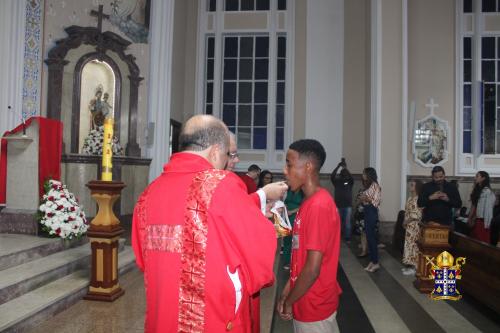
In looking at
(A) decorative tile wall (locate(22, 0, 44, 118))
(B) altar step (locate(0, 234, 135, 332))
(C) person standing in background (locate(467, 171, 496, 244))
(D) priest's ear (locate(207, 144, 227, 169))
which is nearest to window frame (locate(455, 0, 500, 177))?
(C) person standing in background (locate(467, 171, 496, 244))

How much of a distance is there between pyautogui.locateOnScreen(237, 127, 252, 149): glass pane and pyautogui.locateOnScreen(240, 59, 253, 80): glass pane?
5.27ft

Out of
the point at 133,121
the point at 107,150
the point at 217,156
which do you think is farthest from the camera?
the point at 133,121

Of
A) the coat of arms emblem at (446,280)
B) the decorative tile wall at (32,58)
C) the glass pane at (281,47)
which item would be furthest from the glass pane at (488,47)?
the decorative tile wall at (32,58)

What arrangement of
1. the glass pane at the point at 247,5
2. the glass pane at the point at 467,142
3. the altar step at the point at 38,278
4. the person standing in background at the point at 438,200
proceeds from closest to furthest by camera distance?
the altar step at the point at 38,278 → the person standing in background at the point at 438,200 → the glass pane at the point at 467,142 → the glass pane at the point at 247,5

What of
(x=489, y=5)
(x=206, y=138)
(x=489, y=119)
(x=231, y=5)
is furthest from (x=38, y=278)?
(x=489, y=5)

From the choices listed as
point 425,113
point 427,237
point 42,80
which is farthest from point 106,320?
point 425,113

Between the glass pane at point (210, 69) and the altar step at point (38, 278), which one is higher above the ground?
the glass pane at point (210, 69)

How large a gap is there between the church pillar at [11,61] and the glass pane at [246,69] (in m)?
6.54

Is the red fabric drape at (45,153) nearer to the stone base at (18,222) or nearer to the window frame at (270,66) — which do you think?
the stone base at (18,222)

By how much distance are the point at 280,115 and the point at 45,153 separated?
26.4ft

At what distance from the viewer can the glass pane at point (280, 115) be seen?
12.4 metres

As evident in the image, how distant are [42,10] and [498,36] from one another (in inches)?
454

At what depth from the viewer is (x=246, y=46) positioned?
12633 mm

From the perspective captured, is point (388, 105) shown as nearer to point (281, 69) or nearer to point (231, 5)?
point (281, 69)
